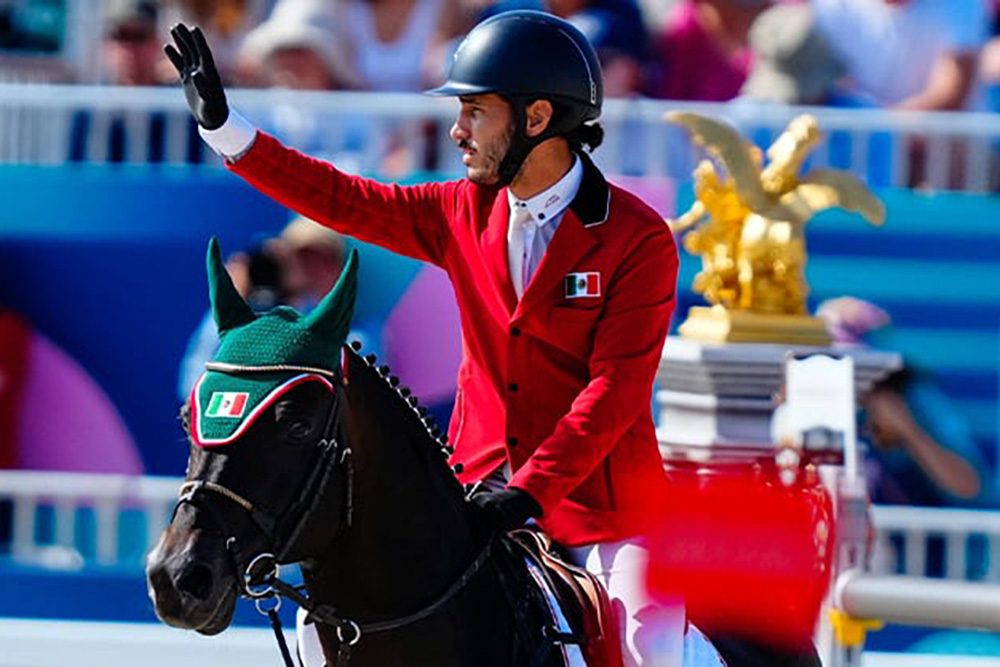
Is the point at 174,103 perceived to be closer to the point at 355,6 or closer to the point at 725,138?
the point at 355,6

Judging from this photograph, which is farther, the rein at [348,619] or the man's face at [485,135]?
the man's face at [485,135]

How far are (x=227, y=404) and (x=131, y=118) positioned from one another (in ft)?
19.3

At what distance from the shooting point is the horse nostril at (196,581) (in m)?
3.61

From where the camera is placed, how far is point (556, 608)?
4.24m

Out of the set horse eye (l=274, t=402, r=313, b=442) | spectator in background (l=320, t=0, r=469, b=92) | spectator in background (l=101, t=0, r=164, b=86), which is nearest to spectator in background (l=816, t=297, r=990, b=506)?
spectator in background (l=320, t=0, r=469, b=92)

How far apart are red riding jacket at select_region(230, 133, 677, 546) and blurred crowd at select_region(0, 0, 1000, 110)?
4.45 m

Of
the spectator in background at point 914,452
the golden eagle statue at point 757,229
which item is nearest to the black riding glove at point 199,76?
the golden eagle statue at point 757,229

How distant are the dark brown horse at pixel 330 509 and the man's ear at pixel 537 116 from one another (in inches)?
24.1

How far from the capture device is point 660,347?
4359mm

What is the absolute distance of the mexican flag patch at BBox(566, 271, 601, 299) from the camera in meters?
4.32

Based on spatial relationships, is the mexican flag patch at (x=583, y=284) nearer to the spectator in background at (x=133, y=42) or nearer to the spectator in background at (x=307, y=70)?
the spectator in background at (x=307, y=70)

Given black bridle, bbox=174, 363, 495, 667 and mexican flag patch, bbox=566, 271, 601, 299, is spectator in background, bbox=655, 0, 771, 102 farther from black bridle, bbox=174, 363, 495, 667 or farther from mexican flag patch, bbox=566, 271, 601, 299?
black bridle, bbox=174, 363, 495, 667

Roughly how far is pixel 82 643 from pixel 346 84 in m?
2.85

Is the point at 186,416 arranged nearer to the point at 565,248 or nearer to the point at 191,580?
the point at 191,580
